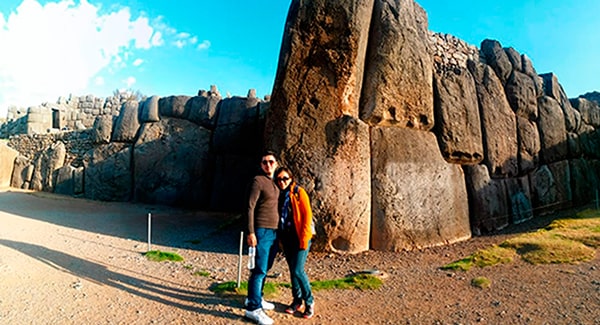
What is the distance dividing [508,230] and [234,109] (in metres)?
11.6

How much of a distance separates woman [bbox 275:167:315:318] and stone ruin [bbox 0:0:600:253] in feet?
11.2

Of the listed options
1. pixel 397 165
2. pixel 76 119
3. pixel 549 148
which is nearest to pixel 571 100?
pixel 549 148

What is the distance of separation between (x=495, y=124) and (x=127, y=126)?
15582mm

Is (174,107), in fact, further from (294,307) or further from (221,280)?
(294,307)

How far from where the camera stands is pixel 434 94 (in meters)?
10.0

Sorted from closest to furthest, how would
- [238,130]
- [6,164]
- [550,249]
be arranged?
[550,249] < [238,130] < [6,164]

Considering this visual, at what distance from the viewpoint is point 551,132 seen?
12164mm

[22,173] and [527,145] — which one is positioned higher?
[527,145]

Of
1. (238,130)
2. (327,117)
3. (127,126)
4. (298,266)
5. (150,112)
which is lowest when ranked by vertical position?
(298,266)

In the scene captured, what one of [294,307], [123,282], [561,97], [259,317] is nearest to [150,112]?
[123,282]

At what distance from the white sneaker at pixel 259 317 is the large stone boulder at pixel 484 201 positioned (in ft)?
23.7

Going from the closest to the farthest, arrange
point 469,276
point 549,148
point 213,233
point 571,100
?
point 469,276
point 213,233
point 549,148
point 571,100

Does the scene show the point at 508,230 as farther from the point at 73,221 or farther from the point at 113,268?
the point at 73,221

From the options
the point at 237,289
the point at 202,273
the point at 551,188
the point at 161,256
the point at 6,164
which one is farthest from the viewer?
the point at 6,164
